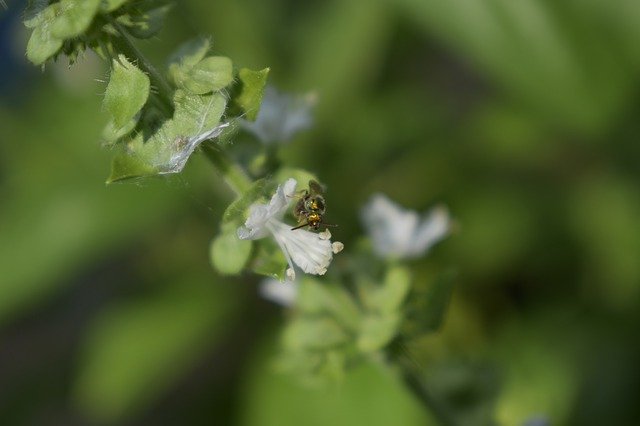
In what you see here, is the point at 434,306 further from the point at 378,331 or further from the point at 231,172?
the point at 231,172

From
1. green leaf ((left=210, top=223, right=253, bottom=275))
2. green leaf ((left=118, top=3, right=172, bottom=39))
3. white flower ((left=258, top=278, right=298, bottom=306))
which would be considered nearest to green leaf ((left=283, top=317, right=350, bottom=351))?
white flower ((left=258, top=278, right=298, bottom=306))

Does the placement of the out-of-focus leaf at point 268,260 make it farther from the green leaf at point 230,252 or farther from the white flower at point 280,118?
the white flower at point 280,118

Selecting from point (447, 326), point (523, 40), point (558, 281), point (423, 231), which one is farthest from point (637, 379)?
point (423, 231)

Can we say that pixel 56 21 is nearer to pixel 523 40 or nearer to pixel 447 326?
pixel 523 40

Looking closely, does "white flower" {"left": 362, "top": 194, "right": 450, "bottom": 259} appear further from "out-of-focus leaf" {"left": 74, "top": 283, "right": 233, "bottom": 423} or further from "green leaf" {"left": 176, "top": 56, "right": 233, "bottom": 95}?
"out-of-focus leaf" {"left": 74, "top": 283, "right": 233, "bottom": 423}

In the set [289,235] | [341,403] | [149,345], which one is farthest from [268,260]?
[149,345]

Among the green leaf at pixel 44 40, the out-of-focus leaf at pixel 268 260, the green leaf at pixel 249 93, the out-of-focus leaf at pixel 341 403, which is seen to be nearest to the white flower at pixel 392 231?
the out-of-focus leaf at pixel 268 260
